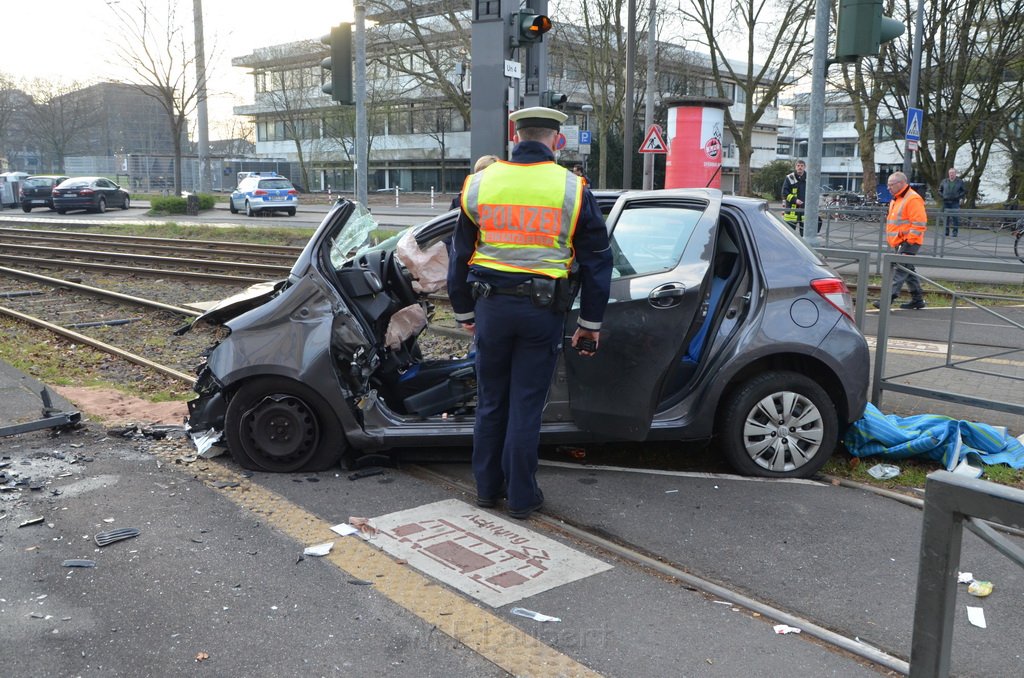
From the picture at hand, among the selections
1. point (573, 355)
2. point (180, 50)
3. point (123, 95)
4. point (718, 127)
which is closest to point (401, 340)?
point (573, 355)

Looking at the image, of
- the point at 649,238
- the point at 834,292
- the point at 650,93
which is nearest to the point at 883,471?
the point at 834,292

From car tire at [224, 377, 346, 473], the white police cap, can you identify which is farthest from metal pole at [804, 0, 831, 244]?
car tire at [224, 377, 346, 473]

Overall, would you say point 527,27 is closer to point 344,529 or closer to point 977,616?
point 344,529

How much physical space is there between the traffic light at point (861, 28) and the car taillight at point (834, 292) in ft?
9.40

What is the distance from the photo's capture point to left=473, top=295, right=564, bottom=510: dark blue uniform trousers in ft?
13.9

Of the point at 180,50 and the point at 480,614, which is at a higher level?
the point at 180,50

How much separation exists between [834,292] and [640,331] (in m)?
→ 1.17

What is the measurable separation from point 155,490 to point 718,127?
18.6 meters

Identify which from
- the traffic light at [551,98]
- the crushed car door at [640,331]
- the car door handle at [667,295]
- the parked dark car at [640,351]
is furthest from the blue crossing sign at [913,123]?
the car door handle at [667,295]

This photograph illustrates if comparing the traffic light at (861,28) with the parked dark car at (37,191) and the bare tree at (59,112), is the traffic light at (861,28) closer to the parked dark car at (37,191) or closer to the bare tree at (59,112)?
the parked dark car at (37,191)

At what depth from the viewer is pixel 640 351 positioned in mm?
4719

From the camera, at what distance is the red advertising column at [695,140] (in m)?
20.7

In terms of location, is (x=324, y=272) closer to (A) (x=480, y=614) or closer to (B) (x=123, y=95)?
(A) (x=480, y=614)

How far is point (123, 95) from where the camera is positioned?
81.6 m
